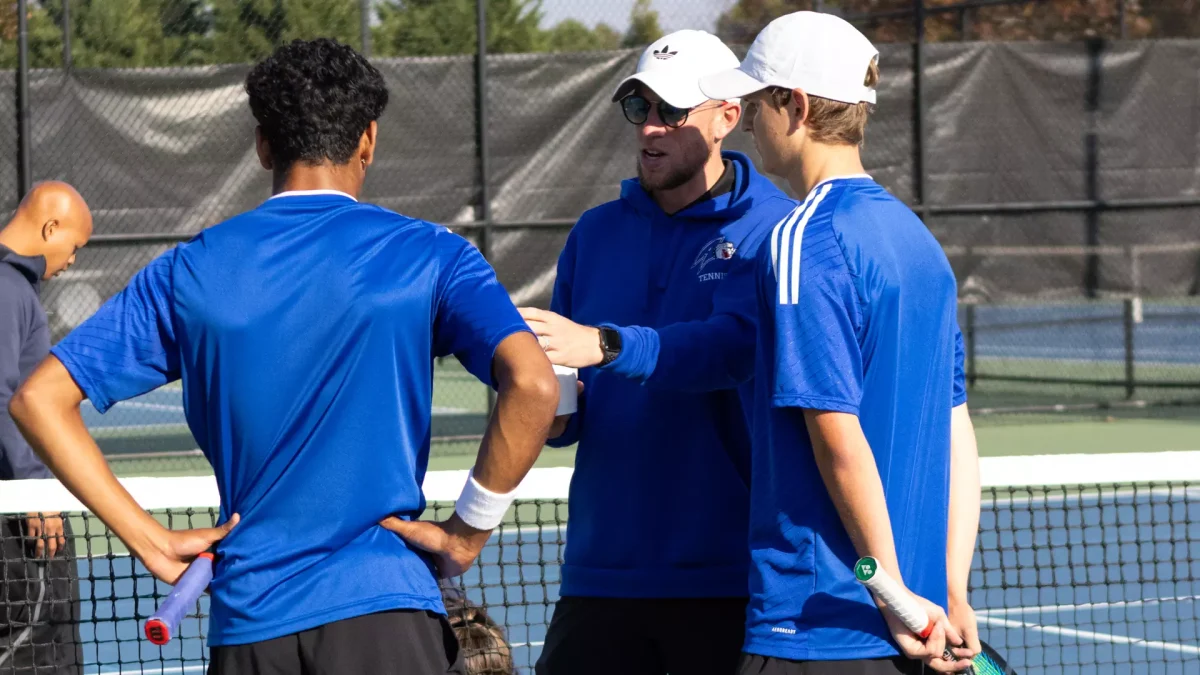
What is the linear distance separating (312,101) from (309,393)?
0.43 metres

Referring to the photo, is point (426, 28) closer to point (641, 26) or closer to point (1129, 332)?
point (641, 26)

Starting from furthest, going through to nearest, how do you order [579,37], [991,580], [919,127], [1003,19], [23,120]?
[1003,19], [579,37], [919,127], [23,120], [991,580]

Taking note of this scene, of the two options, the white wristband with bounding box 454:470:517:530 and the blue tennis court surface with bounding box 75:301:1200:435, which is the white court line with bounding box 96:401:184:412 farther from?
the white wristband with bounding box 454:470:517:530

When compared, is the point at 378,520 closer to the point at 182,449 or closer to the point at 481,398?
the point at 182,449

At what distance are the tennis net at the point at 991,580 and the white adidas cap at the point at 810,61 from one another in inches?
53.8

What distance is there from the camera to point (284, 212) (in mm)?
2307

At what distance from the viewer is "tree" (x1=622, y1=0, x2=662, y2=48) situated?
10.7 meters

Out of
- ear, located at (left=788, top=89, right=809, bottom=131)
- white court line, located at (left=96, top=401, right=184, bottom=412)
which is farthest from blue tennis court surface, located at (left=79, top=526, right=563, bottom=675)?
white court line, located at (left=96, top=401, right=184, bottom=412)

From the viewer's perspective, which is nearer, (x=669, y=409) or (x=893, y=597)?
(x=893, y=597)

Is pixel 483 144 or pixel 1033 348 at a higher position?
pixel 483 144

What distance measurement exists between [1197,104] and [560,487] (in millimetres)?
8874

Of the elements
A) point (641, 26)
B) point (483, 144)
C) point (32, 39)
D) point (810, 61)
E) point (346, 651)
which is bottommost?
point (346, 651)

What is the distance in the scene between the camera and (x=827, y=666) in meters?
2.30

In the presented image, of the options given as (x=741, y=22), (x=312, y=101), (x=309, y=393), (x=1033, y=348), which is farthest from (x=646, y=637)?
(x=1033, y=348)
